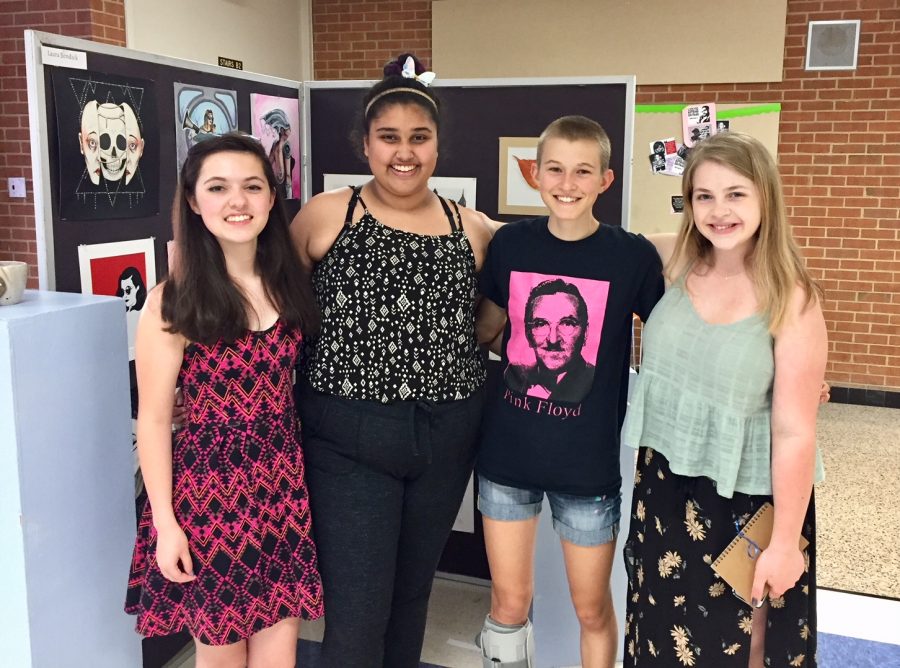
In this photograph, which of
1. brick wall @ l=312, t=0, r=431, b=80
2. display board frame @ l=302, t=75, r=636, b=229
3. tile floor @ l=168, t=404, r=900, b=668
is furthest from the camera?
brick wall @ l=312, t=0, r=431, b=80

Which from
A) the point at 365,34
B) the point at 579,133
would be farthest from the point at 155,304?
the point at 365,34

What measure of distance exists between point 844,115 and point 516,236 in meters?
4.35

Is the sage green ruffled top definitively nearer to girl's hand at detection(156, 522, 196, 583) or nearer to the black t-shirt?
the black t-shirt

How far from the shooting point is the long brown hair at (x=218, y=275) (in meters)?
1.42

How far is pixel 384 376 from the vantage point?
1.59 metres

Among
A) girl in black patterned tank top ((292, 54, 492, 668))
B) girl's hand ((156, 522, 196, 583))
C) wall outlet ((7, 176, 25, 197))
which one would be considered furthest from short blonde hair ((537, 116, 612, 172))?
wall outlet ((7, 176, 25, 197))

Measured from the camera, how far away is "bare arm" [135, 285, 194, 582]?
142cm

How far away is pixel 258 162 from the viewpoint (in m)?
1.53

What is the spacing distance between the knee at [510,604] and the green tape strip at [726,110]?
14.1 ft

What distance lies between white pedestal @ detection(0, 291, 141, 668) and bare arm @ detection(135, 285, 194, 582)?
6.3 inches

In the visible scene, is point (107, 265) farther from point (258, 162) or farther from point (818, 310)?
point (818, 310)

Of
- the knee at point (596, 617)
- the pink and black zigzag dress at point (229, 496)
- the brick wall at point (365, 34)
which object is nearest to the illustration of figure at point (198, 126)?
the pink and black zigzag dress at point (229, 496)

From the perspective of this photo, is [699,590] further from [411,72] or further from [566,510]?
[411,72]

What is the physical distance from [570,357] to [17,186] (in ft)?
15.9
